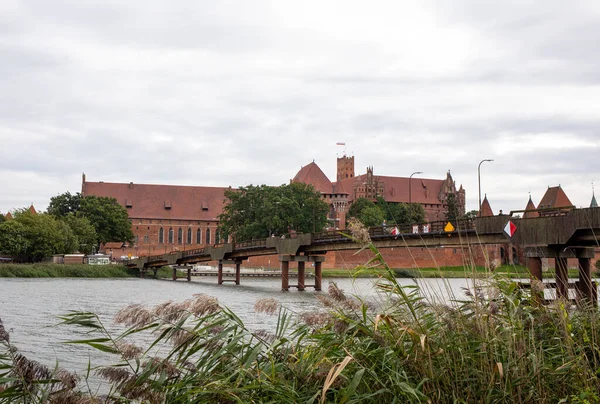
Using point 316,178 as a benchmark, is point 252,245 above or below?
below

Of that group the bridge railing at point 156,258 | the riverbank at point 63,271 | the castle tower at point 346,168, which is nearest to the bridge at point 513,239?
the bridge railing at point 156,258

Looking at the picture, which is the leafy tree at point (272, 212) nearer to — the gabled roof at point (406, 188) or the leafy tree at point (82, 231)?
the leafy tree at point (82, 231)

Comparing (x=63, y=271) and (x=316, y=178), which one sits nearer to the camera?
(x=63, y=271)

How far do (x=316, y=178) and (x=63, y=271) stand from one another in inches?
3071

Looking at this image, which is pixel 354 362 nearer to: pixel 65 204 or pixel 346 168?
pixel 65 204

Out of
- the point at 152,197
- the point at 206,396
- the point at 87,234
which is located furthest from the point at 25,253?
the point at 206,396

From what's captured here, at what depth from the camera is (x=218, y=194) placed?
138m

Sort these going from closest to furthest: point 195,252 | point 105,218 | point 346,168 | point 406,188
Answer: point 195,252, point 105,218, point 406,188, point 346,168

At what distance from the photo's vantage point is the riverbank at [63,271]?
60094mm

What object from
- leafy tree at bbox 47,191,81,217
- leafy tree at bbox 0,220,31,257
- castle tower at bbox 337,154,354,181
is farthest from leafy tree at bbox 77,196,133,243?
castle tower at bbox 337,154,354,181

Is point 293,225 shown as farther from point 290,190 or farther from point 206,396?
point 206,396

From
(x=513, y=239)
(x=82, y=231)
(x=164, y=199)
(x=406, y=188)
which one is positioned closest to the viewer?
(x=513, y=239)

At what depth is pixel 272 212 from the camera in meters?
83.8

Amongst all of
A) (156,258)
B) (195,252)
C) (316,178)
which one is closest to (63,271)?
(156,258)
